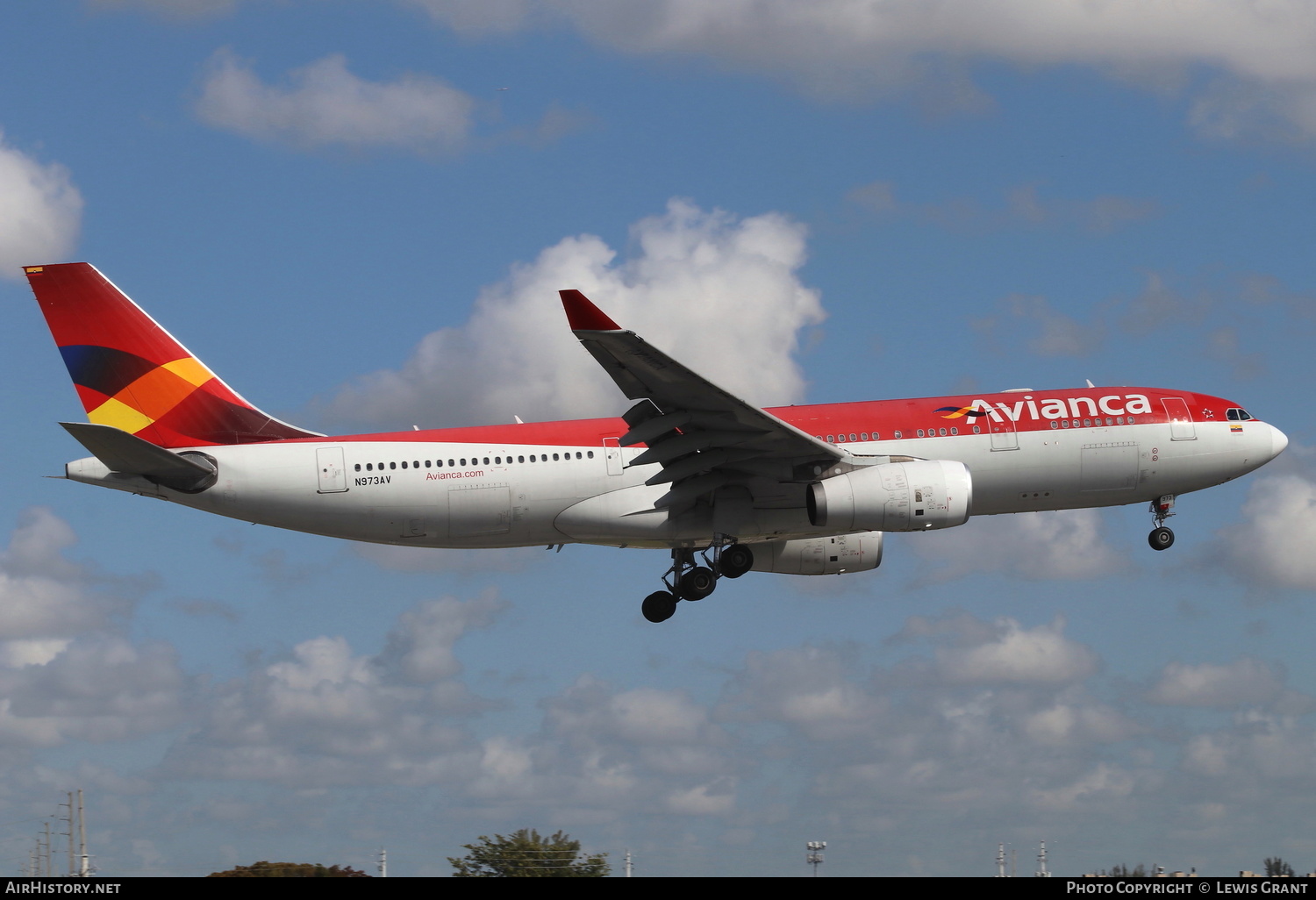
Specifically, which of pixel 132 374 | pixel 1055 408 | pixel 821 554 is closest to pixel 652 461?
pixel 821 554

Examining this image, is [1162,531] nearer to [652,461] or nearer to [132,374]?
[652,461]

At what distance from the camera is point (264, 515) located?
121ft

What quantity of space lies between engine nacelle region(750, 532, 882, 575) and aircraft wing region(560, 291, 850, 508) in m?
5.31

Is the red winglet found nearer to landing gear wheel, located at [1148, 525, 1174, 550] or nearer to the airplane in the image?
the airplane

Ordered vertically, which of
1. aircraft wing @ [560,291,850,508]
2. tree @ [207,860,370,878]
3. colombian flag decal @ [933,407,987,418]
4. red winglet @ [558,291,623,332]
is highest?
red winglet @ [558,291,623,332]

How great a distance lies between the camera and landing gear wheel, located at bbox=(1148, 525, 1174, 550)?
137 ft

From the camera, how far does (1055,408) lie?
39.1 metres

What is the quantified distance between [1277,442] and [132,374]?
3394 cm

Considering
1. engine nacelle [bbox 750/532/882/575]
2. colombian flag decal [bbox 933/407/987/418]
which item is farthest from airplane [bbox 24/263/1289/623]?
engine nacelle [bbox 750/532/882/575]

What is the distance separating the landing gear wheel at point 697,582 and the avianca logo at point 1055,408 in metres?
8.16

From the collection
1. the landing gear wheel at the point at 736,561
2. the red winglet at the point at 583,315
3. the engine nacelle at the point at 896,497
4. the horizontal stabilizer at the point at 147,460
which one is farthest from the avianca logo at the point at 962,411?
the horizontal stabilizer at the point at 147,460
